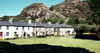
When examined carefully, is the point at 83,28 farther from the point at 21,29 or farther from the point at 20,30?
the point at 20,30

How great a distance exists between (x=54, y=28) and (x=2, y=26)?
34125 mm

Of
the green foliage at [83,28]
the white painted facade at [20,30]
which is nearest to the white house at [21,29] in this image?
the white painted facade at [20,30]

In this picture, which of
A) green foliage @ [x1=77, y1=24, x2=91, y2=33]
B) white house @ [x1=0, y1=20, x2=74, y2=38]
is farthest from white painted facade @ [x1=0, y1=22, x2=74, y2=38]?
green foliage @ [x1=77, y1=24, x2=91, y2=33]

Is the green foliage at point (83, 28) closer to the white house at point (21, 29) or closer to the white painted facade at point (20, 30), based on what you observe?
the white house at point (21, 29)

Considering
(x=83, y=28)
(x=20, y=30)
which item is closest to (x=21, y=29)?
(x=20, y=30)

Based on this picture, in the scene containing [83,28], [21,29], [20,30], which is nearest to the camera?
[20,30]

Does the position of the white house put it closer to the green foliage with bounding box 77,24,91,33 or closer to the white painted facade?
the white painted facade

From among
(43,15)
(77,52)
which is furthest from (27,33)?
(43,15)

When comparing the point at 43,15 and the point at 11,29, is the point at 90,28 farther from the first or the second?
the point at 43,15

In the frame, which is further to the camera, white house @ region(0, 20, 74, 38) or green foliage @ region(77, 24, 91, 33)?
green foliage @ region(77, 24, 91, 33)

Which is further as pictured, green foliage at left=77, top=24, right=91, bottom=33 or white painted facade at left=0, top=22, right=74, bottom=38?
green foliage at left=77, top=24, right=91, bottom=33

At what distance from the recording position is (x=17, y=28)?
54312 mm

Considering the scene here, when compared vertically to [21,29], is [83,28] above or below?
below

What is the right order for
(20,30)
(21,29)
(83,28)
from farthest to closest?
(83,28) < (21,29) < (20,30)
